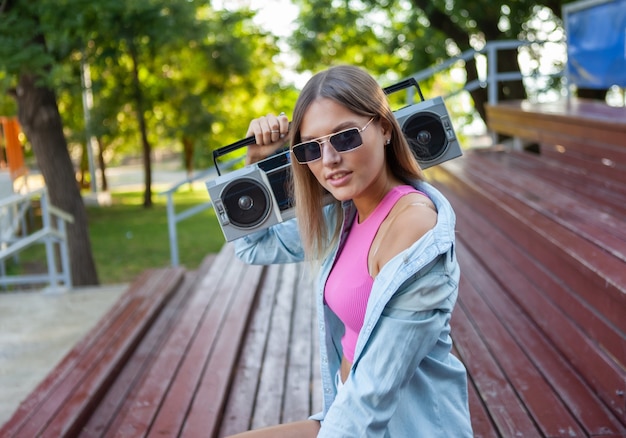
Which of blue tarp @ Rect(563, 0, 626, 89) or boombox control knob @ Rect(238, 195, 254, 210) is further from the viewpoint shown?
blue tarp @ Rect(563, 0, 626, 89)

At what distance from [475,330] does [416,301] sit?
2.19m

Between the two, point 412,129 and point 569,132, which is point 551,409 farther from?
point 569,132

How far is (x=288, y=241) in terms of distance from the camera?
6.84 feet

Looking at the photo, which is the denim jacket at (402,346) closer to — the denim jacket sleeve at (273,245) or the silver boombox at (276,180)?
the silver boombox at (276,180)

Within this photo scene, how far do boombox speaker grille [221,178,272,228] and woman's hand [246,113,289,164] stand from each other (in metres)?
0.10

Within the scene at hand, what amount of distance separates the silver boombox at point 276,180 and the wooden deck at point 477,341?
3.05 feet

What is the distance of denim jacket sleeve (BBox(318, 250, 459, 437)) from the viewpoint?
1.37 m

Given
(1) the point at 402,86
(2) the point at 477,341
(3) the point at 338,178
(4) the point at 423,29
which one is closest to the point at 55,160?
(4) the point at 423,29

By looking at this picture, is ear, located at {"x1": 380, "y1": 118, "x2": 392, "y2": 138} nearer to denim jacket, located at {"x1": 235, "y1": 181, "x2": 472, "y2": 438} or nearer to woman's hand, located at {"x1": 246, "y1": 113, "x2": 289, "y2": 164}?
denim jacket, located at {"x1": 235, "y1": 181, "x2": 472, "y2": 438}

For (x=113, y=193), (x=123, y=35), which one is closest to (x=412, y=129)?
(x=123, y=35)

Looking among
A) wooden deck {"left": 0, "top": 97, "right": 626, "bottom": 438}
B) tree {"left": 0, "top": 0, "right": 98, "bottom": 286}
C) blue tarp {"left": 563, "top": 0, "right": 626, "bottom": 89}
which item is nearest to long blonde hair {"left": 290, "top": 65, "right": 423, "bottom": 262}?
wooden deck {"left": 0, "top": 97, "right": 626, "bottom": 438}

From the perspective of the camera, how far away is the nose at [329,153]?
5.20 ft

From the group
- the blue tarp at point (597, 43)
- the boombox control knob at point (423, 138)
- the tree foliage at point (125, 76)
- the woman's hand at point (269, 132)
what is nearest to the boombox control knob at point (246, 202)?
the woman's hand at point (269, 132)

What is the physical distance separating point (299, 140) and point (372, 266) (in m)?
0.35
